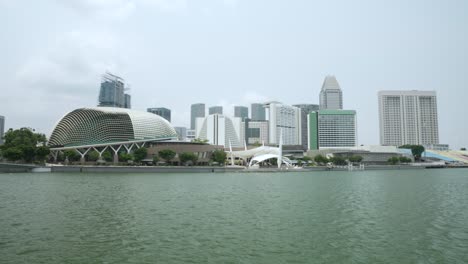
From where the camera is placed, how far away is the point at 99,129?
428 feet

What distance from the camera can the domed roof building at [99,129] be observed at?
130 metres

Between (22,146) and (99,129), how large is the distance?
106ft

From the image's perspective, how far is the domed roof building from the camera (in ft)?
425

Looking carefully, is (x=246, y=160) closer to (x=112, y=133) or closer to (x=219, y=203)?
(x=112, y=133)

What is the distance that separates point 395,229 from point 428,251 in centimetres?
459

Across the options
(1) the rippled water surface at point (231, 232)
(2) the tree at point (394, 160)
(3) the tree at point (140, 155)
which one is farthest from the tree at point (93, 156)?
(2) the tree at point (394, 160)

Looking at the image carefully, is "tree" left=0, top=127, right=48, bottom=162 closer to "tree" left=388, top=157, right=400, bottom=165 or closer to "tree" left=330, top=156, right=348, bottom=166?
"tree" left=330, top=156, right=348, bottom=166

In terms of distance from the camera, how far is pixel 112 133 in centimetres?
13112

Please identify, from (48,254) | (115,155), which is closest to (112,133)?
(115,155)

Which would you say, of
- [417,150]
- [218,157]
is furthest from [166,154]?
[417,150]

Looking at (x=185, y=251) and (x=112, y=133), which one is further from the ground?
(x=112, y=133)

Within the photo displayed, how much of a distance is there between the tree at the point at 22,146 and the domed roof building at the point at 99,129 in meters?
12.7

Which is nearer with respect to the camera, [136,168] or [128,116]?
[136,168]

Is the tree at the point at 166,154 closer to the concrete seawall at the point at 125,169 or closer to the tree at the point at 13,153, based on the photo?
the concrete seawall at the point at 125,169
